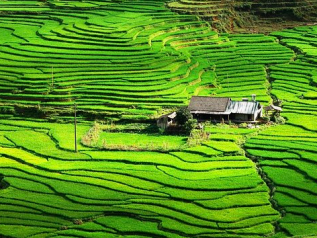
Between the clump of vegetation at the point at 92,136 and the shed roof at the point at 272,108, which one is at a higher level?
the shed roof at the point at 272,108

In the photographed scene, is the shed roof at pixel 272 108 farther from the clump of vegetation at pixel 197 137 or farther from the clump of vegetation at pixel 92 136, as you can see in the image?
the clump of vegetation at pixel 92 136

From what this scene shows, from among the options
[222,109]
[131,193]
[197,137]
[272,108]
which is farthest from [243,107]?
[131,193]

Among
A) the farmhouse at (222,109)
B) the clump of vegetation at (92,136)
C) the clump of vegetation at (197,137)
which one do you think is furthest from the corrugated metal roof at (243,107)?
the clump of vegetation at (92,136)

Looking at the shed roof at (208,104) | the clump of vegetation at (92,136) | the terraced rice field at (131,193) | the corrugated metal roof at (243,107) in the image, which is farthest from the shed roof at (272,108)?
the clump of vegetation at (92,136)

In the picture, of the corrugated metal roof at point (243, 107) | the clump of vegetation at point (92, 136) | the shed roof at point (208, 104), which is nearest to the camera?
the clump of vegetation at point (92, 136)

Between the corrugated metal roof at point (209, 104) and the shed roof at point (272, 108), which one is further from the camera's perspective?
the shed roof at point (272, 108)

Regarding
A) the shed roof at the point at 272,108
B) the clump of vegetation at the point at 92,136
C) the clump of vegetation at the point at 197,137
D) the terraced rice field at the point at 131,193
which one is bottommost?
the terraced rice field at the point at 131,193

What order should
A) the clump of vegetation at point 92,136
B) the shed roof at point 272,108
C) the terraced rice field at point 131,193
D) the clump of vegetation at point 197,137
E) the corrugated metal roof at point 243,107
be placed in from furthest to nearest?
the shed roof at point 272,108 < the corrugated metal roof at point 243,107 < the clump of vegetation at point 92,136 < the clump of vegetation at point 197,137 < the terraced rice field at point 131,193

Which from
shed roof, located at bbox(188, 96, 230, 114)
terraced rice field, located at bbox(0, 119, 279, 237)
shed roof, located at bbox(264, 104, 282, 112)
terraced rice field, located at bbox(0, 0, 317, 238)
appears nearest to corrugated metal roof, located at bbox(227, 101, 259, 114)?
shed roof, located at bbox(188, 96, 230, 114)

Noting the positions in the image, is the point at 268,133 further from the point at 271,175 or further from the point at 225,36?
the point at 225,36

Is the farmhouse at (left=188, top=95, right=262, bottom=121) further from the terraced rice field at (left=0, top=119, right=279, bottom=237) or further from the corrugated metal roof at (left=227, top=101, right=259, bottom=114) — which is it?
the terraced rice field at (left=0, top=119, right=279, bottom=237)
